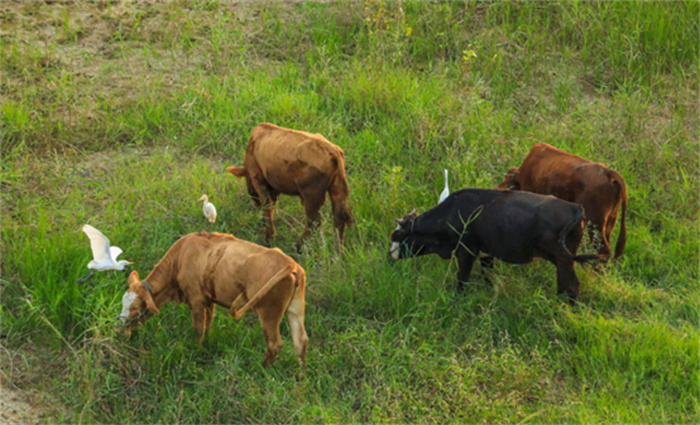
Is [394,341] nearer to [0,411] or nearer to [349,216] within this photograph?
[349,216]

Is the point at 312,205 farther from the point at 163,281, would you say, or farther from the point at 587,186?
the point at 587,186

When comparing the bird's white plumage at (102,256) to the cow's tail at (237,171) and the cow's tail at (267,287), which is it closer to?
the cow's tail at (267,287)

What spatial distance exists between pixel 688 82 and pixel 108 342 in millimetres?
6963

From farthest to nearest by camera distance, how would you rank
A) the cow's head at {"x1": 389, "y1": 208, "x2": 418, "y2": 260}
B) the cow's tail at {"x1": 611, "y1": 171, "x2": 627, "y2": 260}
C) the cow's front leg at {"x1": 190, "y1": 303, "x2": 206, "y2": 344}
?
the cow's head at {"x1": 389, "y1": 208, "x2": 418, "y2": 260} → the cow's tail at {"x1": 611, "y1": 171, "x2": 627, "y2": 260} → the cow's front leg at {"x1": 190, "y1": 303, "x2": 206, "y2": 344}

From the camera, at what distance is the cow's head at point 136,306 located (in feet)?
18.2

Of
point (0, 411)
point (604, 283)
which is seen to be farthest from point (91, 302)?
point (604, 283)

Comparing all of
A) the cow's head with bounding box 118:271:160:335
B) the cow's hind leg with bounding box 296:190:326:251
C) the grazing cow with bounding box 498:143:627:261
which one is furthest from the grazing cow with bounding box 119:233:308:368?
the grazing cow with bounding box 498:143:627:261

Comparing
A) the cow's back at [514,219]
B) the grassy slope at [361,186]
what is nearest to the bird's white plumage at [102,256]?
the grassy slope at [361,186]

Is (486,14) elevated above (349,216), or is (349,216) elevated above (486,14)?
(486,14)

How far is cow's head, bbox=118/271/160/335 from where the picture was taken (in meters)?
5.55

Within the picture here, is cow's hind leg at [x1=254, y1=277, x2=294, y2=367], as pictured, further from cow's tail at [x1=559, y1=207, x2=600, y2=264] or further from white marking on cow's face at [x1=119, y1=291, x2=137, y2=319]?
cow's tail at [x1=559, y1=207, x2=600, y2=264]

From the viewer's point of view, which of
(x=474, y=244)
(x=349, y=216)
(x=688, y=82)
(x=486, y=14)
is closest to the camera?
(x=474, y=244)

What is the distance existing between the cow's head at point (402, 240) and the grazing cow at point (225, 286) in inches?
46.3

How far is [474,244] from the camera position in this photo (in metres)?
6.27
